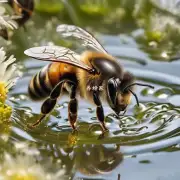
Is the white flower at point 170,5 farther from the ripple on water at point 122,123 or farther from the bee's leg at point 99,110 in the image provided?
the bee's leg at point 99,110

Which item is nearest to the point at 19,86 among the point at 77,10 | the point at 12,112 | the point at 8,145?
the point at 12,112

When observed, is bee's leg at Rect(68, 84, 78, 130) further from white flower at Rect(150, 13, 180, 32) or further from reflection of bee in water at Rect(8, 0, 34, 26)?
white flower at Rect(150, 13, 180, 32)

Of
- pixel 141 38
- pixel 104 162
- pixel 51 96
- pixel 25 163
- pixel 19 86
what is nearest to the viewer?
pixel 25 163

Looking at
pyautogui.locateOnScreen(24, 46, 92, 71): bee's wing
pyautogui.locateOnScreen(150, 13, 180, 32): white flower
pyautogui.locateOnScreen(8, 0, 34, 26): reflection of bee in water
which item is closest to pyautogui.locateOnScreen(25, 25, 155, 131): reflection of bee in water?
pyautogui.locateOnScreen(24, 46, 92, 71): bee's wing

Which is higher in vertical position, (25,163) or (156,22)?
(25,163)

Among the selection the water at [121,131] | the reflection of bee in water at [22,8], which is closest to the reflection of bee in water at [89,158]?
the water at [121,131]

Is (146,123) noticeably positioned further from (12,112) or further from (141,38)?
(141,38)
